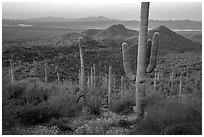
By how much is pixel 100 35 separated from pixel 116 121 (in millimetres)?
66070

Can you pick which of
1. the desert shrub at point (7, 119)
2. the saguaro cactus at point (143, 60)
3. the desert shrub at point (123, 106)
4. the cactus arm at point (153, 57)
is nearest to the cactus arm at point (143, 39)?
the saguaro cactus at point (143, 60)

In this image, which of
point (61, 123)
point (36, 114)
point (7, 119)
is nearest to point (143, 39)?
point (61, 123)

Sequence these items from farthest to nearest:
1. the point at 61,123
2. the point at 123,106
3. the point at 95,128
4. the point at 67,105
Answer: the point at 123,106, the point at 67,105, the point at 61,123, the point at 95,128

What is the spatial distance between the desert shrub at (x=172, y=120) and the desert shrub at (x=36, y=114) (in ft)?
9.25

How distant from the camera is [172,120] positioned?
6266mm

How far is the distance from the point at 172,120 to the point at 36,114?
3.94m

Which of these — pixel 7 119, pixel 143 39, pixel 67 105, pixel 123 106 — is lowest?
pixel 123 106

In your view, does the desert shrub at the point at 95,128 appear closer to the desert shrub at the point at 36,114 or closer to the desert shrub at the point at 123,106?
the desert shrub at the point at 36,114

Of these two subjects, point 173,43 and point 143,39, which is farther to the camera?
point 173,43

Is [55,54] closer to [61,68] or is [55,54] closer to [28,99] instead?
[61,68]

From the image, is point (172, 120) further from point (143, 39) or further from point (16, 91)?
point (16, 91)

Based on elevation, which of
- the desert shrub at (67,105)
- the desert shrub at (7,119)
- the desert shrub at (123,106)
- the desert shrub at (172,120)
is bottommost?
the desert shrub at (123,106)

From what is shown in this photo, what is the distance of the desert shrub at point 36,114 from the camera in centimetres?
794

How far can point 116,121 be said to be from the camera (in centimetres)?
826
